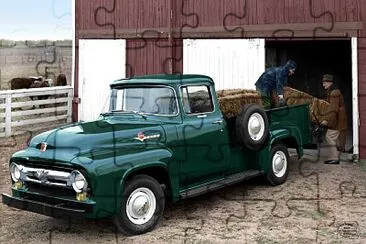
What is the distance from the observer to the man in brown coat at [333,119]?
35.2ft

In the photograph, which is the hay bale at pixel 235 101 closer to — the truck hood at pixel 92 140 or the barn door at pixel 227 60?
the truck hood at pixel 92 140

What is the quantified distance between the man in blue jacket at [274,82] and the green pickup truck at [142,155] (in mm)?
1333

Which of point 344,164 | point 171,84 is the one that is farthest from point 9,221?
point 344,164

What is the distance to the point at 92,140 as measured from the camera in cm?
652

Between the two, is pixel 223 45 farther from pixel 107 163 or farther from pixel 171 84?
pixel 107 163

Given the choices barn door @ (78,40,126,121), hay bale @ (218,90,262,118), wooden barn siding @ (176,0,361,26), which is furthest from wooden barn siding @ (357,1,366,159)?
barn door @ (78,40,126,121)

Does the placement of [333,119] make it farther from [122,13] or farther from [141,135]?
[122,13]

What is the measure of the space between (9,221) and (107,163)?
7.04 feet

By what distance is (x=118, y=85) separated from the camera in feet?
25.7

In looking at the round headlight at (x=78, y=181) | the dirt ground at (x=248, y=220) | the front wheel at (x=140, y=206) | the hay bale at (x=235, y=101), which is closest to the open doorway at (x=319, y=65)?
the hay bale at (x=235, y=101)

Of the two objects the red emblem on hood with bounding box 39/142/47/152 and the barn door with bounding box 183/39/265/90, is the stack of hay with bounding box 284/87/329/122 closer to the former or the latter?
the barn door with bounding box 183/39/265/90

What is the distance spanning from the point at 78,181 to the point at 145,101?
1828 millimetres

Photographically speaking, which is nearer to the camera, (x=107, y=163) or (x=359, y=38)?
(x=107, y=163)

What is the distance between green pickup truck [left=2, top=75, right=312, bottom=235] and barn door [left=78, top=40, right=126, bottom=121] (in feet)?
23.0
